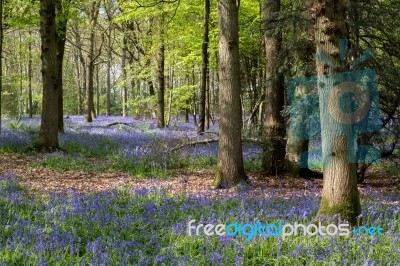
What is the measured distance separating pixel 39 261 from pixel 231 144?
4.79 metres

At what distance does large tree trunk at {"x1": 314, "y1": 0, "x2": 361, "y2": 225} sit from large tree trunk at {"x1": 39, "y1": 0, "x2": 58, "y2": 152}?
31.2 feet

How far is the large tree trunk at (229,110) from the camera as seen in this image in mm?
7801

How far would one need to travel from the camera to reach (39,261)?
3.81 meters

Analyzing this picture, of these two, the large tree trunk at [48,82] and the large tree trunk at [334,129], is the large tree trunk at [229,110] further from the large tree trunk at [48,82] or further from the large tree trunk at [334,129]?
the large tree trunk at [48,82]

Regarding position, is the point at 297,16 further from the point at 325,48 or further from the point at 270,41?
the point at 325,48

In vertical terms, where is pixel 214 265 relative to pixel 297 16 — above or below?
below

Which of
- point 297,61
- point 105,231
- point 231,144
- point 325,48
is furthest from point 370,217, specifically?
point 297,61

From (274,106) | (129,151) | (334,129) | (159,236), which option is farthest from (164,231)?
(129,151)

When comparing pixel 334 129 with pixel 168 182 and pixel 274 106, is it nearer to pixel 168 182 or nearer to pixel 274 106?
pixel 168 182

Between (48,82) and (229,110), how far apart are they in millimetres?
7117

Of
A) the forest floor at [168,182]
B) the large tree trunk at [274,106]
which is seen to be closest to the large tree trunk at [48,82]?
the forest floor at [168,182]

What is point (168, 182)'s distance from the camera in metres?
8.62

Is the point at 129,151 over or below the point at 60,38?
below

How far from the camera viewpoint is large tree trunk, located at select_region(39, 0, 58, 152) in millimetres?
12305
